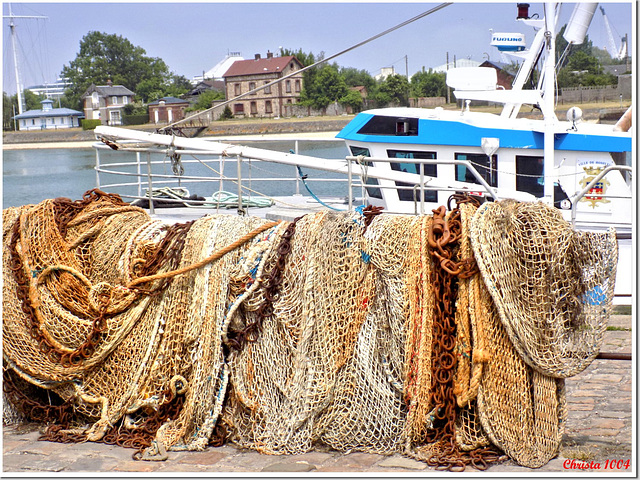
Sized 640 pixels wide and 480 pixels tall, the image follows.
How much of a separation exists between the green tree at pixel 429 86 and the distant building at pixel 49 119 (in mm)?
43555

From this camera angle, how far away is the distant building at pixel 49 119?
91.3m

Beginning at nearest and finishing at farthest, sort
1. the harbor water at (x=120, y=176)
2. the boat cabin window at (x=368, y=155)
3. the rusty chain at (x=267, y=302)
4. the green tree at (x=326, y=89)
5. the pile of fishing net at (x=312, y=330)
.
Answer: the pile of fishing net at (x=312, y=330), the rusty chain at (x=267, y=302), the boat cabin window at (x=368, y=155), the harbor water at (x=120, y=176), the green tree at (x=326, y=89)

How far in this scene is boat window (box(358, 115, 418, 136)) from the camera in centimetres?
1172

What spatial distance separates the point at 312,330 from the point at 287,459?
772 mm

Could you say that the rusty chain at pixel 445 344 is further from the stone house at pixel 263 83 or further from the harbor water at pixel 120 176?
the stone house at pixel 263 83

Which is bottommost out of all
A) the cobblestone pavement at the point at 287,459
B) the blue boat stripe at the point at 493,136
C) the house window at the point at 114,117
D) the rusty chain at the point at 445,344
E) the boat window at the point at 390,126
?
the cobblestone pavement at the point at 287,459

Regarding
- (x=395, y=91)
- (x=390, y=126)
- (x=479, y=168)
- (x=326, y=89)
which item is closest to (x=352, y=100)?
(x=326, y=89)

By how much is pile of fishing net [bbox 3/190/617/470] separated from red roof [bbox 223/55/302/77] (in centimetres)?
7712

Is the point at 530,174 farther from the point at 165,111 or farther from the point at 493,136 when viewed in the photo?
the point at 165,111

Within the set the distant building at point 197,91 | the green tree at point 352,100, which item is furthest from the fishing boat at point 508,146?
the distant building at point 197,91

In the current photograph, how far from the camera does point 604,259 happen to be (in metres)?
4.58

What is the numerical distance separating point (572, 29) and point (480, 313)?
8699mm

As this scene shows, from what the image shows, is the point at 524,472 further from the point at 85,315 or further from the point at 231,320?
the point at 85,315

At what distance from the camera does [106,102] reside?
94.0m
